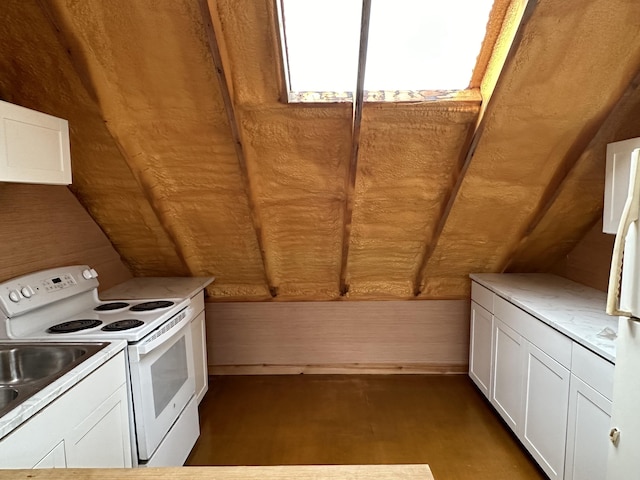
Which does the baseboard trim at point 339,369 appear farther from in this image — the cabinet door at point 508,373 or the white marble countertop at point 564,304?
the white marble countertop at point 564,304

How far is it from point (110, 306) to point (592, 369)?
7.92 feet

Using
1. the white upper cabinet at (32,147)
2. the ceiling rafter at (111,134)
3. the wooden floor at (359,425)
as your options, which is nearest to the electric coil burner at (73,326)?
the white upper cabinet at (32,147)

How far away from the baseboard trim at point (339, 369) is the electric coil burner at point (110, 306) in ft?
4.65

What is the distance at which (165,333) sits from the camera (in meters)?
2.18

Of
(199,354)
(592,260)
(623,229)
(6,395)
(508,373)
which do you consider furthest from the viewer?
(199,354)

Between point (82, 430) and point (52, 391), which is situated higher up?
point (52, 391)

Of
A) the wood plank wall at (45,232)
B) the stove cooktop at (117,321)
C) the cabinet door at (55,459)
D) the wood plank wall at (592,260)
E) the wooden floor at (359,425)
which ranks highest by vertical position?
the wood plank wall at (45,232)

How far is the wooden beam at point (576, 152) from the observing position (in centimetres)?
206

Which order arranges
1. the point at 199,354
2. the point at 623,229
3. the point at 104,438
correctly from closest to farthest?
the point at 623,229, the point at 104,438, the point at 199,354

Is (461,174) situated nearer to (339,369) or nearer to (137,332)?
(137,332)

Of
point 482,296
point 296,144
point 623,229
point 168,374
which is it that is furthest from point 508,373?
point 168,374

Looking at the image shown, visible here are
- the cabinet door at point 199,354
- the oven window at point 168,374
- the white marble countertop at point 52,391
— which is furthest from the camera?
the cabinet door at point 199,354

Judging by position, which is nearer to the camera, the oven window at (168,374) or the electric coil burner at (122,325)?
the electric coil burner at (122,325)

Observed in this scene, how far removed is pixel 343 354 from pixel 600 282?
6.49 ft
